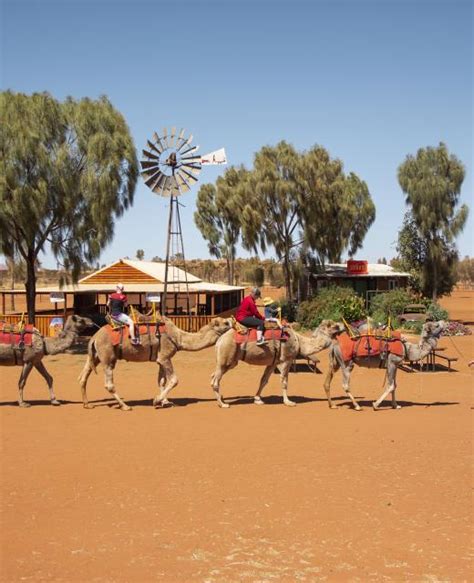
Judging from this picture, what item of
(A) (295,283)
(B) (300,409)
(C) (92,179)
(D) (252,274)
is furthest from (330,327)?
(D) (252,274)

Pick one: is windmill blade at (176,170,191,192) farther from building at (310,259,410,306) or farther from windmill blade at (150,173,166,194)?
building at (310,259,410,306)

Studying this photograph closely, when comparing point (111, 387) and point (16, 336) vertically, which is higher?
point (16, 336)

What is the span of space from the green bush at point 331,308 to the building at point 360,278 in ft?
20.7

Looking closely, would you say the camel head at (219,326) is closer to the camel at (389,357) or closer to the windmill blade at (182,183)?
the camel at (389,357)

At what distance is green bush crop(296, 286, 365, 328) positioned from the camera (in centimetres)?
3040

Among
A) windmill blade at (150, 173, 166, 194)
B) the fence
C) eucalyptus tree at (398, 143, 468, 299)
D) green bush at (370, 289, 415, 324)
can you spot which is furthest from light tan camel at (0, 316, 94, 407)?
eucalyptus tree at (398, 143, 468, 299)

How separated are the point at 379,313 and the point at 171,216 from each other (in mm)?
12573

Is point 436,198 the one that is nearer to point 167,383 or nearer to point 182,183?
point 182,183

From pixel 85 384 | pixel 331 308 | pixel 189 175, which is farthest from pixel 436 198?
pixel 85 384

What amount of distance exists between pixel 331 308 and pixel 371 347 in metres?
18.1

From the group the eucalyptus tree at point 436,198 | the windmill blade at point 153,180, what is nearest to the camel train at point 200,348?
the windmill blade at point 153,180

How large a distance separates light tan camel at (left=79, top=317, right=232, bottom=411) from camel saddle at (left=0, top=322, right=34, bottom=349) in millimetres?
1375

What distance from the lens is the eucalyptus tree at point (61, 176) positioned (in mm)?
23828

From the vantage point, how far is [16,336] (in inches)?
520
